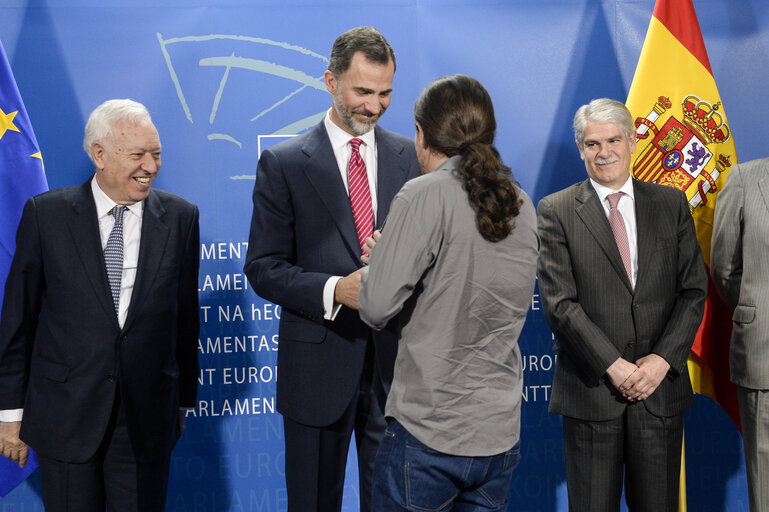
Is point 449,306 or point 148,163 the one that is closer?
point 449,306

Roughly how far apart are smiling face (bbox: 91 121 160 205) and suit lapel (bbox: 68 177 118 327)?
0.33 feet

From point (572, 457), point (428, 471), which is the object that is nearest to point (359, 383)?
point (428, 471)

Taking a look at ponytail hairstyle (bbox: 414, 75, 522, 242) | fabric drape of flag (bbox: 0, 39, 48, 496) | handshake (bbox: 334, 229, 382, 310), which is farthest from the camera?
fabric drape of flag (bbox: 0, 39, 48, 496)

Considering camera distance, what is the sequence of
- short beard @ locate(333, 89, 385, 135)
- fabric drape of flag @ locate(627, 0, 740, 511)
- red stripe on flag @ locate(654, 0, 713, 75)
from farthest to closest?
red stripe on flag @ locate(654, 0, 713, 75), fabric drape of flag @ locate(627, 0, 740, 511), short beard @ locate(333, 89, 385, 135)

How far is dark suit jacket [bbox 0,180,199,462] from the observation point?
7.43 ft

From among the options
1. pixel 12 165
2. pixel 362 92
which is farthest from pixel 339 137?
pixel 12 165

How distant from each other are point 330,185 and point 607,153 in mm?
1165

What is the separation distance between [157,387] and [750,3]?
10.6 feet

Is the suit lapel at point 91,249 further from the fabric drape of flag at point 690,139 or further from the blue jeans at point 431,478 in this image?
the fabric drape of flag at point 690,139

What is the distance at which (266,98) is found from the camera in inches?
135

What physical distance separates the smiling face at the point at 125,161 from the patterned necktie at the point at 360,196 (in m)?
0.65

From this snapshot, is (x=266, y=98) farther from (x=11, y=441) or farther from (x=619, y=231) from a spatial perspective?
(x=11, y=441)

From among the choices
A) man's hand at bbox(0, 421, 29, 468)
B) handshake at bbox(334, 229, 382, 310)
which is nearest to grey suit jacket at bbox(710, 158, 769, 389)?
handshake at bbox(334, 229, 382, 310)

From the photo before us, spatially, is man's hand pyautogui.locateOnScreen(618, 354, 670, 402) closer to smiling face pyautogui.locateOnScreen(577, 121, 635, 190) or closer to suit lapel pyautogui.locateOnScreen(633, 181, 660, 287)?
suit lapel pyautogui.locateOnScreen(633, 181, 660, 287)
